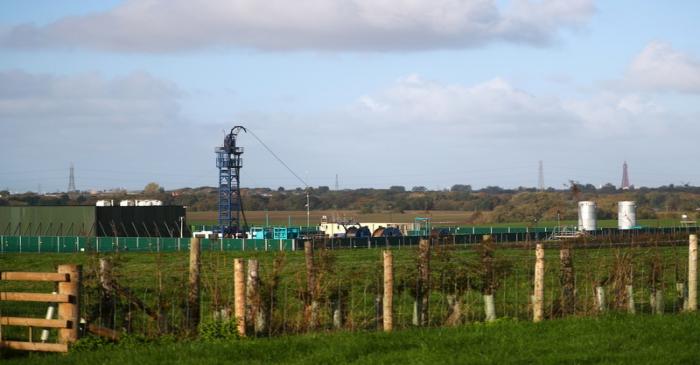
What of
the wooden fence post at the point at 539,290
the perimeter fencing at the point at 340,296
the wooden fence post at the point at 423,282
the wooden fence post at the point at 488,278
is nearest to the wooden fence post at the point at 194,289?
the perimeter fencing at the point at 340,296

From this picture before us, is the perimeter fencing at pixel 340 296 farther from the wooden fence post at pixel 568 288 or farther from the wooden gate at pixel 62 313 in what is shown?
the wooden gate at pixel 62 313

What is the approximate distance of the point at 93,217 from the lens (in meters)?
72.8

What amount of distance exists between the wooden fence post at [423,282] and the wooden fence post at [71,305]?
6.15 metres

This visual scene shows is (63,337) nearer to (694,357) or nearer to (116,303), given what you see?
(116,303)

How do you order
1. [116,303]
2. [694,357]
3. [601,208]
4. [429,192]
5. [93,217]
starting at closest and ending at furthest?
[694,357]
[116,303]
[93,217]
[601,208]
[429,192]

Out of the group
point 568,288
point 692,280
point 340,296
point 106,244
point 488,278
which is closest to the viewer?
point 340,296

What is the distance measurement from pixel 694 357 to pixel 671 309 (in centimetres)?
828

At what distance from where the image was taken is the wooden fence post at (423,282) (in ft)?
60.4

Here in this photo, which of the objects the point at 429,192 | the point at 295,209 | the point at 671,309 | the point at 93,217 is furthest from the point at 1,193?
the point at 671,309

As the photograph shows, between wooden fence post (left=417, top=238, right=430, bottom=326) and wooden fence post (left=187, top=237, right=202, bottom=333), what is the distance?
4126 mm

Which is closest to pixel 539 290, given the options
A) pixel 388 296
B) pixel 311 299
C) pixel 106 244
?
pixel 388 296

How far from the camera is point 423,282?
1850 centimetres

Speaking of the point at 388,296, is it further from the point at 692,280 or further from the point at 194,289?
the point at 692,280

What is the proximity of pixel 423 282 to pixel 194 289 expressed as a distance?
432cm
